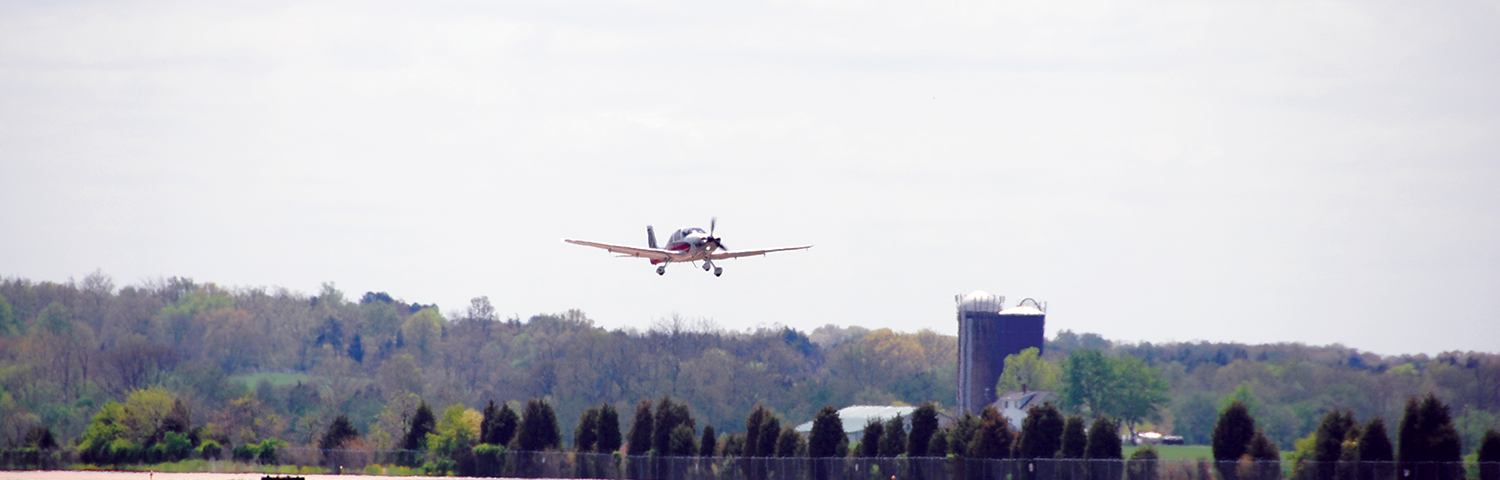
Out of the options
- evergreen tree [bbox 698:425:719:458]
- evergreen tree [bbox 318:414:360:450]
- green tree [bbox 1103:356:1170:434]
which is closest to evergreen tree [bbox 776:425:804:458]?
evergreen tree [bbox 698:425:719:458]

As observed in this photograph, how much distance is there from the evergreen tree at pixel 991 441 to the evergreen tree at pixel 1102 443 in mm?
4250

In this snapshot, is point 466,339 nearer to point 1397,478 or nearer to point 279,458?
point 279,458

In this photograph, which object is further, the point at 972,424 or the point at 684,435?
the point at 684,435

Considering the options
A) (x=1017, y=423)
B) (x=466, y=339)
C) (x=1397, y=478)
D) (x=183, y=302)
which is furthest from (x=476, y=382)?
(x=1397, y=478)

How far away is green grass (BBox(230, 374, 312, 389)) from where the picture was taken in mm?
166375

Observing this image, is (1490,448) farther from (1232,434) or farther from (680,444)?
(680,444)

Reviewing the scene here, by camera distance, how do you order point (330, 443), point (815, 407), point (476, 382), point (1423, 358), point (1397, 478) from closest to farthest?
point (1397, 478) → point (330, 443) → point (1423, 358) → point (815, 407) → point (476, 382)

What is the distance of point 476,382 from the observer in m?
180

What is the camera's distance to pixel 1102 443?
70.0 m

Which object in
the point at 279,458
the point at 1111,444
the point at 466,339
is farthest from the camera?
the point at 466,339

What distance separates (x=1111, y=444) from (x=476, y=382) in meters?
120

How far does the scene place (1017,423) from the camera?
468 ft

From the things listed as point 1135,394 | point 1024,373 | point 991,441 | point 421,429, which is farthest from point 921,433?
point 1024,373

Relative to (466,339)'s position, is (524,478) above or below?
below
